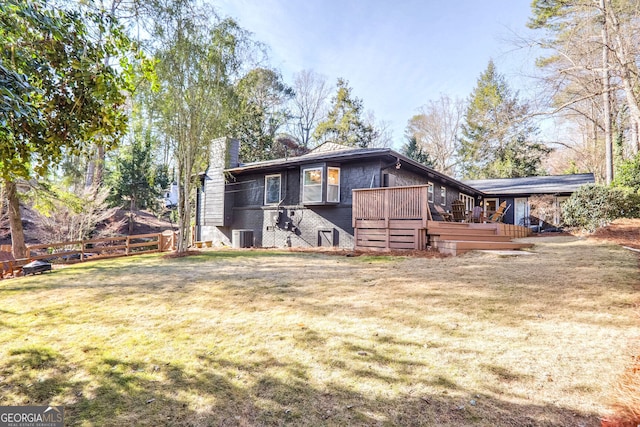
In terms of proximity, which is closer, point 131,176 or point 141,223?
point 131,176

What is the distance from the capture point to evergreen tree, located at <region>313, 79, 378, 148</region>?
2839cm

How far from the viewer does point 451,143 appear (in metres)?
31.5

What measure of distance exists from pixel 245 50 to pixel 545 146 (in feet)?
88.6

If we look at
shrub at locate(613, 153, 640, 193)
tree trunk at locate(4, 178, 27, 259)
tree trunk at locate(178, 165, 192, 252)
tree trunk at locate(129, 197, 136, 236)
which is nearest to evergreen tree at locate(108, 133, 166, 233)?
tree trunk at locate(129, 197, 136, 236)

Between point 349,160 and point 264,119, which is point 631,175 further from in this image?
point 264,119

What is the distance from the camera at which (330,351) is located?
273 centimetres

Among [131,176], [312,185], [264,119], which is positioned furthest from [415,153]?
[131,176]

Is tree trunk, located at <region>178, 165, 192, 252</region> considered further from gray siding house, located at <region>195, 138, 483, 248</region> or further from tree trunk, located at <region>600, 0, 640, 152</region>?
tree trunk, located at <region>600, 0, 640, 152</region>

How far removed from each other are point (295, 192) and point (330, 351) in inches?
402

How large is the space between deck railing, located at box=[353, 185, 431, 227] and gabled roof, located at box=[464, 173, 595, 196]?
13.2m

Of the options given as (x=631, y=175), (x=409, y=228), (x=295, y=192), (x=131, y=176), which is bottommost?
(x=409, y=228)

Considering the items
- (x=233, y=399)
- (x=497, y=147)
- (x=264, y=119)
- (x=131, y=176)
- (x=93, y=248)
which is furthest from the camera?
(x=264, y=119)

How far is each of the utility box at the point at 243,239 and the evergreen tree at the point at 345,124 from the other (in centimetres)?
1739

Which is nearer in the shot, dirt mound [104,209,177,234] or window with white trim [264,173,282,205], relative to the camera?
window with white trim [264,173,282,205]
